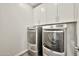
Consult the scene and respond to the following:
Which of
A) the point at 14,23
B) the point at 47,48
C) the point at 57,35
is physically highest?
the point at 14,23

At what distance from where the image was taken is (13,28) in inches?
54.1

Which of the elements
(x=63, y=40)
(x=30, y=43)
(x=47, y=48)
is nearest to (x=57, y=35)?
(x=63, y=40)

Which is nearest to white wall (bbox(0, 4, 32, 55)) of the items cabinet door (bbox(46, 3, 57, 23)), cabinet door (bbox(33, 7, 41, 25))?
cabinet door (bbox(33, 7, 41, 25))

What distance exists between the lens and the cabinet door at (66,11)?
134 centimetres

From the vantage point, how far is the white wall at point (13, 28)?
1363 mm

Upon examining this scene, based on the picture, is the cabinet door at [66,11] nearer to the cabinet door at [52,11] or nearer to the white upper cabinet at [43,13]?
the cabinet door at [52,11]

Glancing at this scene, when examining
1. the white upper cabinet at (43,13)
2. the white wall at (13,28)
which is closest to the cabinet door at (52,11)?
the white upper cabinet at (43,13)

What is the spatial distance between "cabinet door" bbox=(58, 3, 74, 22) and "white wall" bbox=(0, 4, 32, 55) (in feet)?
1.06

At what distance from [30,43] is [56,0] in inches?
21.5

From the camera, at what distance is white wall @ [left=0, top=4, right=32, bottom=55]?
1363 mm

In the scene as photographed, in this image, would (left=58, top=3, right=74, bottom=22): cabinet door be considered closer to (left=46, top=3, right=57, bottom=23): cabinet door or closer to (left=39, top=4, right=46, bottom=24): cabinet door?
(left=46, top=3, right=57, bottom=23): cabinet door

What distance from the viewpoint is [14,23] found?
4.50 feet

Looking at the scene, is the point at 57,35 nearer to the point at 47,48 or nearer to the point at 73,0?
the point at 47,48

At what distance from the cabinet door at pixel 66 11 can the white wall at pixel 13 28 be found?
32 cm
